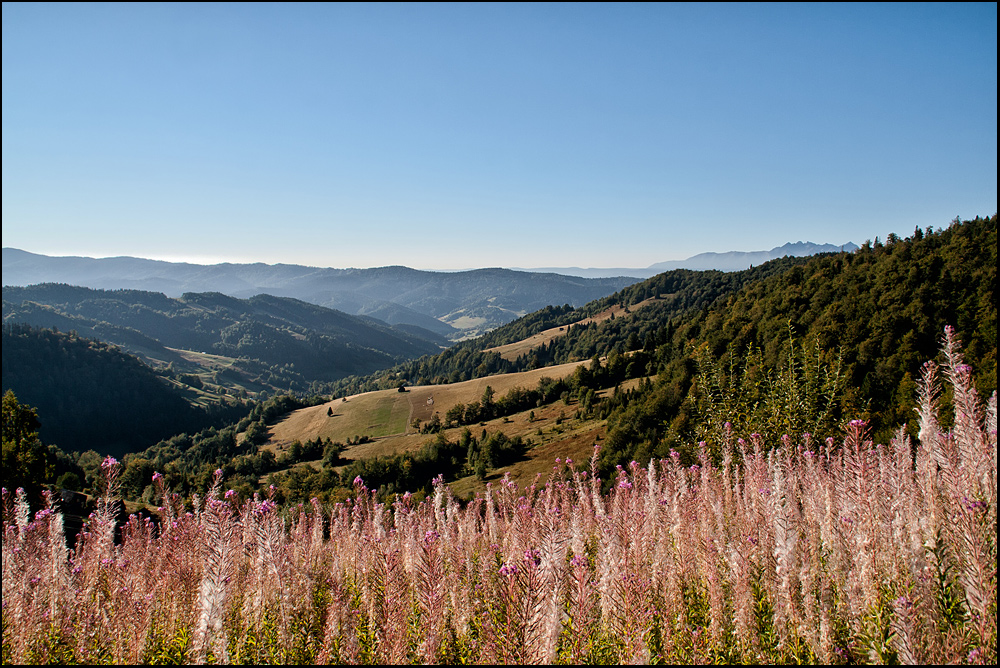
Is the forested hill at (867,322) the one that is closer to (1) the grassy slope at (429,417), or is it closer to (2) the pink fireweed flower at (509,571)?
(1) the grassy slope at (429,417)

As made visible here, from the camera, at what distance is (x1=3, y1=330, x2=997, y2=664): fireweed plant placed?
327 centimetres

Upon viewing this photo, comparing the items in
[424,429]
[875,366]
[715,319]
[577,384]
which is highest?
[715,319]

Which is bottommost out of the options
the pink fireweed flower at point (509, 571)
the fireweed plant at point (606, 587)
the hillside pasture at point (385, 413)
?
the hillside pasture at point (385, 413)

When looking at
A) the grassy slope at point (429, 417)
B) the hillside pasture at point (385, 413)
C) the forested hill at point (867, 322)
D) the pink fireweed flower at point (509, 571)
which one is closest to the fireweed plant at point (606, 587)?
the pink fireweed flower at point (509, 571)

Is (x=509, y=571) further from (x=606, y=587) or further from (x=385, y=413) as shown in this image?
(x=385, y=413)

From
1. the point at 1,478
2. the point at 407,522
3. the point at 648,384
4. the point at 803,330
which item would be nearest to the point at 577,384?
the point at 648,384

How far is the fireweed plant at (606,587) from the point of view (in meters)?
3.27

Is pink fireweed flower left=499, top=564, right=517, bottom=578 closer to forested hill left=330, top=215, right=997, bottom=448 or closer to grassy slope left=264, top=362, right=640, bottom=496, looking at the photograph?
forested hill left=330, top=215, right=997, bottom=448

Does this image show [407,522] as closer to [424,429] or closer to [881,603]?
[881,603]

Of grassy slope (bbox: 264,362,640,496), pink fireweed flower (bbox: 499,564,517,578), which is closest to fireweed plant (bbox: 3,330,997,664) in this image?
pink fireweed flower (bbox: 499,564,517,578)

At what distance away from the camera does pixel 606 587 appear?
420 centimetres

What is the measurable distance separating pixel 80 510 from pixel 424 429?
3825 inches

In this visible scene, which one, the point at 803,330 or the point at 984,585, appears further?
the point at 803,330

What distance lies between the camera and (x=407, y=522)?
22.3 ft
